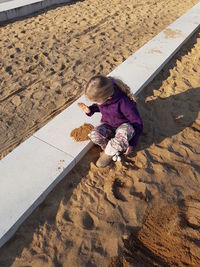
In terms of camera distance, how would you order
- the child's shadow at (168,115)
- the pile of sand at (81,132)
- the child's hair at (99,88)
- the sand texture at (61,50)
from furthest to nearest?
the sand texture at (61,50), the child's shadow at (168,115), the pile of sand at (81,132), the child's hair at (99,88)

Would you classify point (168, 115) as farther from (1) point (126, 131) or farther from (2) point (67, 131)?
(2) point (67, 131)

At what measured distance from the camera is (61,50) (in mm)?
6555

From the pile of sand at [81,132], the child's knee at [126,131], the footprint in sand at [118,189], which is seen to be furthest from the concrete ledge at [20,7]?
the footprint in sand at [118,189]

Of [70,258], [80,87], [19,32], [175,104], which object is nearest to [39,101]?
[80,87]

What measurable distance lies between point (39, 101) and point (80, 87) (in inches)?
31.3

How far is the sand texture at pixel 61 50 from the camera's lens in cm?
471

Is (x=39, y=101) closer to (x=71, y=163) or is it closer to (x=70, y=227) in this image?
(x=71, y=163)

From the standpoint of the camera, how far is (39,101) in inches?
193

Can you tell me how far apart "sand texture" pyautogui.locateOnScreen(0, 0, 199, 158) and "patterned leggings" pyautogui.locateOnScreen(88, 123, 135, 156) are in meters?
1.19

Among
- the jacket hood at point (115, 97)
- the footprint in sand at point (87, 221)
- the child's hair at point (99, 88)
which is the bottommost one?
the footprint in sand at point (87, 221)

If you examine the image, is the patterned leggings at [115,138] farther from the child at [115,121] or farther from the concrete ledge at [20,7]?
the concrete ledge at [20,7]

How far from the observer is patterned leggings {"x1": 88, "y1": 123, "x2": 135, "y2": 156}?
3.43 meters

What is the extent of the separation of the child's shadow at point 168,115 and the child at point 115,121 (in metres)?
0.42

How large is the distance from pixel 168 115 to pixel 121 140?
130 cm
